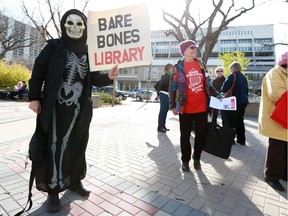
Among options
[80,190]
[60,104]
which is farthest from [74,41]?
[80,190]

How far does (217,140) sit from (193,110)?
2.13ft

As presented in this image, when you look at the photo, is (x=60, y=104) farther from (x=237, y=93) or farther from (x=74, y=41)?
(x=237, y=93)

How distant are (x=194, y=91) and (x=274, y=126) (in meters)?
1.16

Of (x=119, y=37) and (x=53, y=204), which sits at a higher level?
(x=119, y=37)

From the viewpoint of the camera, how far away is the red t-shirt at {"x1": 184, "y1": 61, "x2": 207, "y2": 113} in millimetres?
3475

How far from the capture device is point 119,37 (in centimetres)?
243

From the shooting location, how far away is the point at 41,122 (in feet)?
7.73

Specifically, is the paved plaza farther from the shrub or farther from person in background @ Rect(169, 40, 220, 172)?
the shrub

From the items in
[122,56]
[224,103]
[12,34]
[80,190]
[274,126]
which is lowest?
[80,190]

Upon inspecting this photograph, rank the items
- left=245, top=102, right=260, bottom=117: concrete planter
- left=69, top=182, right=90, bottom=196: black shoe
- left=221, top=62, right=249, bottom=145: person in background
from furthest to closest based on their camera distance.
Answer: left=245, top=102, right=260, bottom=117: concrete planter, left=221, top=62, right=249, bottom=145: person in background, left=69, top=182, right=90, bottom=196: black shoe

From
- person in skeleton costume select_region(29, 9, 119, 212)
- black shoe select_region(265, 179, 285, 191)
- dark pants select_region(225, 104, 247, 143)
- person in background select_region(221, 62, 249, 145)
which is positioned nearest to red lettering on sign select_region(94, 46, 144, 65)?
person in skeleton costume select_region(29, 9, 119, 212)

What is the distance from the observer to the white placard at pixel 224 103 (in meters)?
3.55

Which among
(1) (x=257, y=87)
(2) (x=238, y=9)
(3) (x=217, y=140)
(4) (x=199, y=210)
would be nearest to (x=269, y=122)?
(3) (x=217, y=140)

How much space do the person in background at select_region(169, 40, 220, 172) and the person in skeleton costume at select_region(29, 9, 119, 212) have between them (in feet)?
4.39
